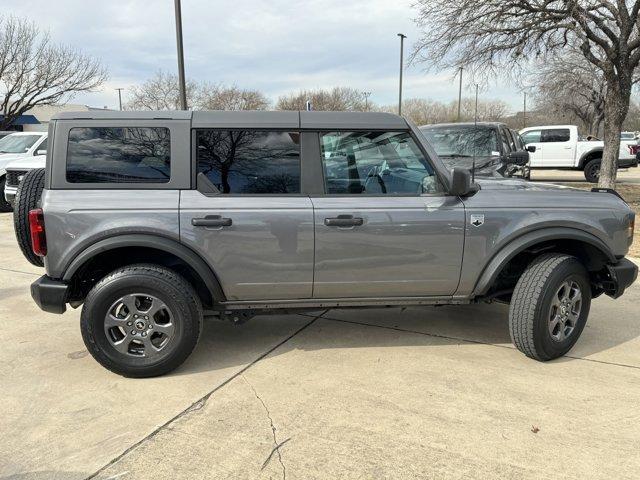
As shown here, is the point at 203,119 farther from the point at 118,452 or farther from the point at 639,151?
the point at 639,151

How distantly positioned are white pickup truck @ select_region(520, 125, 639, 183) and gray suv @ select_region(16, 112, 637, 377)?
15485 millimetres

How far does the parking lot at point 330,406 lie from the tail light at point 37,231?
35.6 inches

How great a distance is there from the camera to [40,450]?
2639mm

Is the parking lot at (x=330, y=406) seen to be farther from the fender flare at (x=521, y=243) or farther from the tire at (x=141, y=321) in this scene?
the fender flare at (x=521, y=243)

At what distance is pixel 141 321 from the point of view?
11.0 feet

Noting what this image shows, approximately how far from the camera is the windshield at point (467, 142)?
7.84 m

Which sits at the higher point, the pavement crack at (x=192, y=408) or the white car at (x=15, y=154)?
the white car at (x=15, y=154)

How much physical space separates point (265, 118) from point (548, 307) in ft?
7.75

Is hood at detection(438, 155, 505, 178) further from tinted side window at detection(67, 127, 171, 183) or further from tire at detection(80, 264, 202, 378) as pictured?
tire at detection(80, 264, 202, 378)

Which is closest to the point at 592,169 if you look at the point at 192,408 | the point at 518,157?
the point at 518,157

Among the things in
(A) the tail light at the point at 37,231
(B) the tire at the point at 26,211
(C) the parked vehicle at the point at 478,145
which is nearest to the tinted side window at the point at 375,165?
(A) the tail light at the point at 37,231

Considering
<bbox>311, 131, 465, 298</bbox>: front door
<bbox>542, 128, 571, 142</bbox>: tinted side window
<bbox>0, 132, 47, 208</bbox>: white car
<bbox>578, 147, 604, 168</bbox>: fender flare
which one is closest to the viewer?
<bbox>311, 131, 465, 298</bbox>: front door

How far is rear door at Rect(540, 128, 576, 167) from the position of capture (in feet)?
57.8

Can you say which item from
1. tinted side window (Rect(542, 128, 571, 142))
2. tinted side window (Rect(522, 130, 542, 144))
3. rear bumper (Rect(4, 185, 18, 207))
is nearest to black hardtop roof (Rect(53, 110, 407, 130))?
rear bumper (Rect(4, 185, 18, 207))
